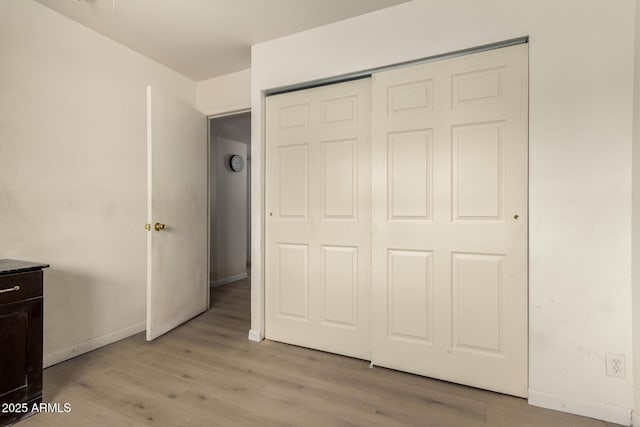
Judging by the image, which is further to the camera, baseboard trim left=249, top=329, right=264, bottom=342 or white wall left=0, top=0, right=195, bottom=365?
baseboard trim left=249, top=329, right=264, bottom=342

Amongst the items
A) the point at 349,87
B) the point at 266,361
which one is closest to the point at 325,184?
the point at 349,87

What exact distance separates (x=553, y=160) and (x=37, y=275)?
296cm

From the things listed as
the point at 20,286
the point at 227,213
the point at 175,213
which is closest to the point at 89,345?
the point at 20,286

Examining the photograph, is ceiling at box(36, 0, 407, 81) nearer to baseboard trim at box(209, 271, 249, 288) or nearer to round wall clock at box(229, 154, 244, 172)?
round wall clock at box(229, 154, 244, 172)

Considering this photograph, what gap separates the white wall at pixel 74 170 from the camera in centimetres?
205

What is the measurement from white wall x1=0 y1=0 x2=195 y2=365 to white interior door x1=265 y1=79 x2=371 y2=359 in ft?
4.18

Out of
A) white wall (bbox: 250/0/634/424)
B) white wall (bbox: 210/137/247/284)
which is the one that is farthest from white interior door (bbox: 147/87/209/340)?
white wall (bbox: 250/0/634/424)

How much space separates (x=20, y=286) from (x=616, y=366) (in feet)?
10.4

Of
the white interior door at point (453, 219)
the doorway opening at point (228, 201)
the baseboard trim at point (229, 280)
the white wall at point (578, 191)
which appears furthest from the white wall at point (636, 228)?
the baseboard trim at point (229, 280)

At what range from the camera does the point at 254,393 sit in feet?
6.13

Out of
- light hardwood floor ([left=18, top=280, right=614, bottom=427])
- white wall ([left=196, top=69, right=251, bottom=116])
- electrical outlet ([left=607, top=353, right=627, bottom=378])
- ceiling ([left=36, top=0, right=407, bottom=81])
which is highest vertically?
ceiling ([left=36, top=0, right=407, bottom=81])

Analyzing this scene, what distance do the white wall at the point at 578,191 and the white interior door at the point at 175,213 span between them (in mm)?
2463

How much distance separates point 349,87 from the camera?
2355 mm

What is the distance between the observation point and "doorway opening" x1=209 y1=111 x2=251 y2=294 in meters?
4.70
